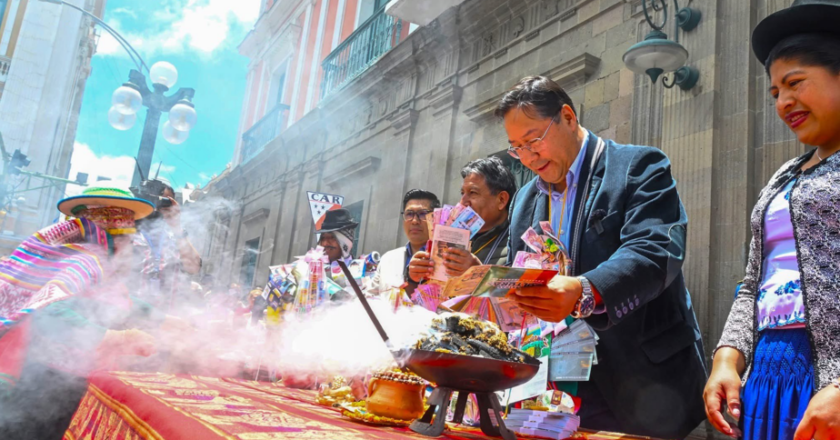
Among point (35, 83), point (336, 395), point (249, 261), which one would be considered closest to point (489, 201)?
point (336, 395)

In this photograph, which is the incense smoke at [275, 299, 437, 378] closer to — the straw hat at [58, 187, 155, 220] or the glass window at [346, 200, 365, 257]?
the straw hat at [58, 187, 155, 220]

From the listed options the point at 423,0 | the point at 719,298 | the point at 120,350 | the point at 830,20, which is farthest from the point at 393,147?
the point at 830,20

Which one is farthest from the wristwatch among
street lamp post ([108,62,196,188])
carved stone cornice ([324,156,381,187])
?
carved stone cornice ([324,156,381,187])

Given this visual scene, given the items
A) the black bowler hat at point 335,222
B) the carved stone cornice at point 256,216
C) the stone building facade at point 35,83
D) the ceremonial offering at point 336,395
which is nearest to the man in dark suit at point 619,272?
the ceremonial offering at point 336,395

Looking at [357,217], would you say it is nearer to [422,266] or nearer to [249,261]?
[249,261]

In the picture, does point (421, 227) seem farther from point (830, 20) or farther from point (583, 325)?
point (830, 20)

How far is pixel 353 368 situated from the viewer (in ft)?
7.22

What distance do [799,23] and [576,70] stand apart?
4645mm

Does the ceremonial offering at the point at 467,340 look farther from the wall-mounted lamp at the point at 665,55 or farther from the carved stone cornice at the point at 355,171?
the carved stone cornice at the point at 355,171

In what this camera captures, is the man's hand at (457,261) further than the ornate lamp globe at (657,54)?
No

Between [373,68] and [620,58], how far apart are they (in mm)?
5652

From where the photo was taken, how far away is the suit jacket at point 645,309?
1.66 m

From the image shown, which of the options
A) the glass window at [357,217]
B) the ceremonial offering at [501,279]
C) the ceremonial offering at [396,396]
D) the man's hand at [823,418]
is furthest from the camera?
the glass window at [357,217]

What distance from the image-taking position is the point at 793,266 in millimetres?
1462
